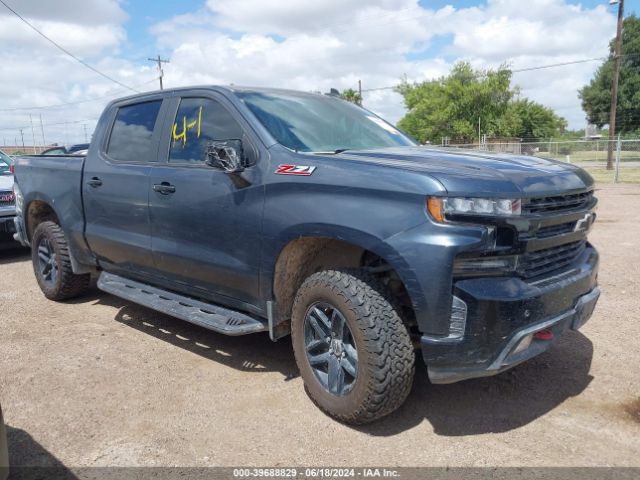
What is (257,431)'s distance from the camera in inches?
126

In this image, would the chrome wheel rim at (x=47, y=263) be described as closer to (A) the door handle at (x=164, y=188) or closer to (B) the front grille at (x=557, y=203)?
(A) the door handle at (x=164, y=188)

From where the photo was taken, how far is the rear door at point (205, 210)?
11.8 feet

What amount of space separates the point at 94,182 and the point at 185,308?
158cm

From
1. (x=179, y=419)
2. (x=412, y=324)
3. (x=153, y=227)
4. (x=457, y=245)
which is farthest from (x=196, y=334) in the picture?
(x=457, y=245)

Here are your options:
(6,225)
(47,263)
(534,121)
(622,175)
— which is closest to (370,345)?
(47,263)

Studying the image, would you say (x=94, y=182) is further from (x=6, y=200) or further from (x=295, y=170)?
(x=6, y=200)

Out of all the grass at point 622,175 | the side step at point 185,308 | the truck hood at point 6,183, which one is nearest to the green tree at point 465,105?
the grass at point 622,175

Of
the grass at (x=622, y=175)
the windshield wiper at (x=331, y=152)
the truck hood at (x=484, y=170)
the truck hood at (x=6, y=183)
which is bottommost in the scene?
the grass at (x=622, y=175)

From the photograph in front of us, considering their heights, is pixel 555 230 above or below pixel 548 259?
above

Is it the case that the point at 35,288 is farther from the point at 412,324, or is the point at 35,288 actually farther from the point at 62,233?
the point at 412,324

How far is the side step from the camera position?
12.1ft

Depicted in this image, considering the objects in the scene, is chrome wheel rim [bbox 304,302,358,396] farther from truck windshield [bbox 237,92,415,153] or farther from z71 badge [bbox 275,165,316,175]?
truck windshield [bbox 237,92,415,153]

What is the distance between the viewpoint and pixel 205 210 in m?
3.81

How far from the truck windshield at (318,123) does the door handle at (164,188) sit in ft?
2.67
